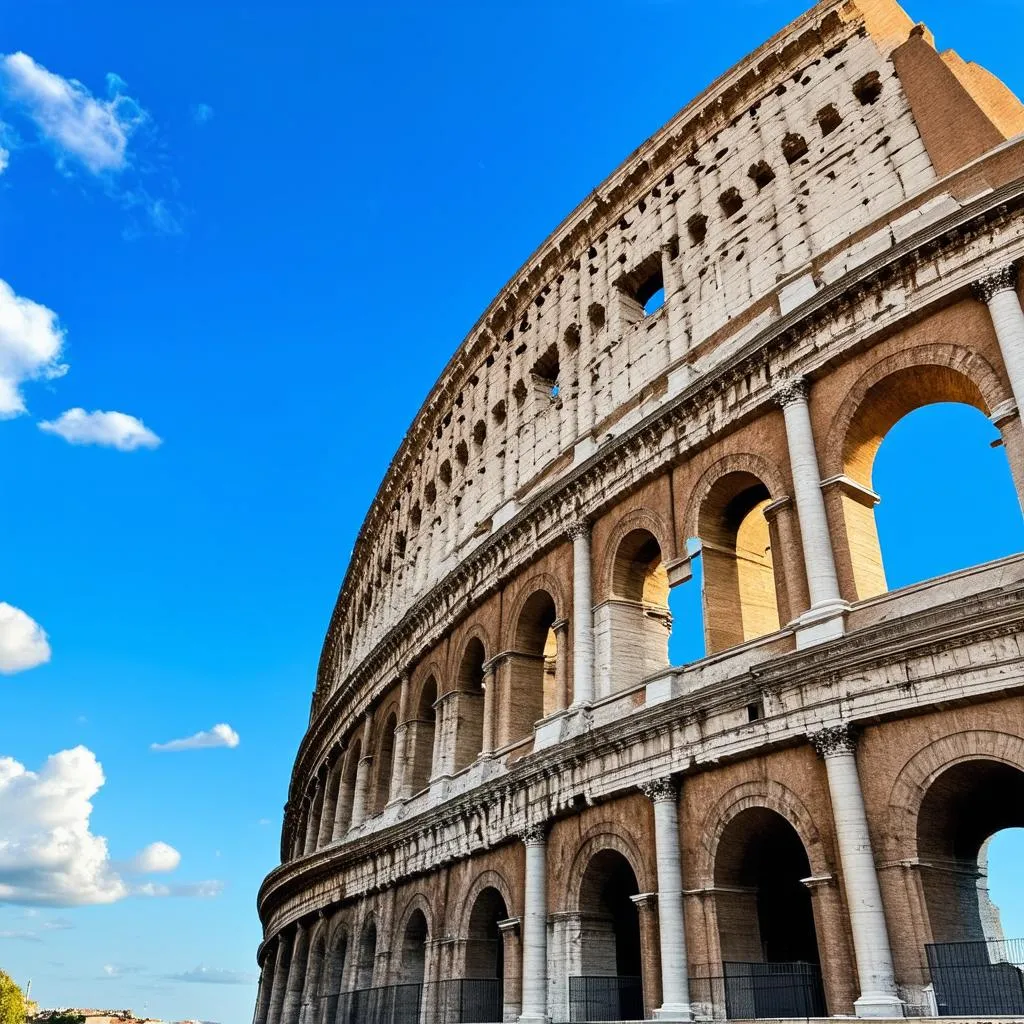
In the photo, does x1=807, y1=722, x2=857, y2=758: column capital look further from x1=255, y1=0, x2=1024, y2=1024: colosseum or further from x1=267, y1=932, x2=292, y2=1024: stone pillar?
x1=267, y1=932, x2=292, y2=1024: stone pillar

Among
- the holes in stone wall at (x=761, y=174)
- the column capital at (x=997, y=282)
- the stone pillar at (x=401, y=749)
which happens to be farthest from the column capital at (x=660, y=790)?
the holes in stone wall at (x=761, y=174)

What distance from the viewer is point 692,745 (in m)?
11.1

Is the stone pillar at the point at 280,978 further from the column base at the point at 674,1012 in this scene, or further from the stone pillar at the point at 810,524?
the stone pillar at the point at 810,524

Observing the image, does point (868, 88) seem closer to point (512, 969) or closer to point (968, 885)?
point (968, 885)

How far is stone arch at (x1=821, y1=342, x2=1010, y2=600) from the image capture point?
35.1ft

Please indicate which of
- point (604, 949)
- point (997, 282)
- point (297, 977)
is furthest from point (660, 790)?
point (297, 977)

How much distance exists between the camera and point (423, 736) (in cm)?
Result: 1959

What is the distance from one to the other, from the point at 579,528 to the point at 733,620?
11.0ft

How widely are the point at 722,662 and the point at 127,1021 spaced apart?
75226mm

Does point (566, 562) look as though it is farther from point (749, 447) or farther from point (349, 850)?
point (349, 850)

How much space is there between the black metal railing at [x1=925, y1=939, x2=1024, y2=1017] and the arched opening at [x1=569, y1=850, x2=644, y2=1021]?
4.25 m

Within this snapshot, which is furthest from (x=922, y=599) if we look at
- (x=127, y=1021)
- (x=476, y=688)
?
(x=127, y=1021)

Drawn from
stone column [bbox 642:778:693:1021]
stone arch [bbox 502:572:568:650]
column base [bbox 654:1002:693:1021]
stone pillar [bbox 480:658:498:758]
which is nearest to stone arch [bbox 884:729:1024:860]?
stone column [bbox 642:778:693:1021]

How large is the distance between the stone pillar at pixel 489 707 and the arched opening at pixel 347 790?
7.75 metres
